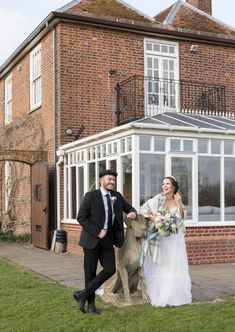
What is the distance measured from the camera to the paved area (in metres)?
8.32

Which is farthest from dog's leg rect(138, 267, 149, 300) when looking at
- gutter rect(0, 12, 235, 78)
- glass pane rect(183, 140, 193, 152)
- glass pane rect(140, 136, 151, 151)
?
gutter rect(0, 12, 235, 78)

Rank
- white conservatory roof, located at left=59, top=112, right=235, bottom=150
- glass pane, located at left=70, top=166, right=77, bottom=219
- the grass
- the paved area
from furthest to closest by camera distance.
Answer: glass pane, located at left=70, top=166, right=77, bottom=219, white conservatory roof, located at left=59, top=112, right=235, bottom=150, the paved area, the grass

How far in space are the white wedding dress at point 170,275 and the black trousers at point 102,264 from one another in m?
0.82

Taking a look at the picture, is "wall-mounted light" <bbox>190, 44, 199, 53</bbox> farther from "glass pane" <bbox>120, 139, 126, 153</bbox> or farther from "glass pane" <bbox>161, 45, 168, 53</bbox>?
"glass pane" <bbox>120, 139, 126, 153</bbox>

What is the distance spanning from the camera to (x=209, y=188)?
12078 millimetres

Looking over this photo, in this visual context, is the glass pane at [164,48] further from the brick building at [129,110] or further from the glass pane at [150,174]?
the glass pane at [150,174]

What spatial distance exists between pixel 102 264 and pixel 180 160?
554cm

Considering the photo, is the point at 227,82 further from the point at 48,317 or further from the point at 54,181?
the point at 48,317

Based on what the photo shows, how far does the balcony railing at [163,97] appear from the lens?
49.6 feet

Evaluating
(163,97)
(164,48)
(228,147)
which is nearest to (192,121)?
(228,147)

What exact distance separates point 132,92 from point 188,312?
959 centimetres

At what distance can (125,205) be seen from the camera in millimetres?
7043

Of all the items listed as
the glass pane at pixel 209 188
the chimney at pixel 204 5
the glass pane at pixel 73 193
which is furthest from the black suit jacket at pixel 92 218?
the chimney at pixel 204 5

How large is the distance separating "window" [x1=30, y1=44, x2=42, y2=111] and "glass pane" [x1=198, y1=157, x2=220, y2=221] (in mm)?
6264
